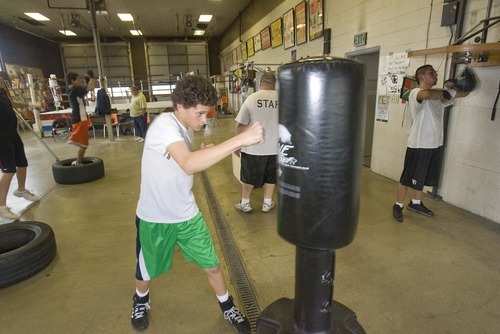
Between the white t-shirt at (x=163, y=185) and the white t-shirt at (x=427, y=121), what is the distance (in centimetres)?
248

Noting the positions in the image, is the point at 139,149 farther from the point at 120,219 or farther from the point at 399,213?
the point at 399,213

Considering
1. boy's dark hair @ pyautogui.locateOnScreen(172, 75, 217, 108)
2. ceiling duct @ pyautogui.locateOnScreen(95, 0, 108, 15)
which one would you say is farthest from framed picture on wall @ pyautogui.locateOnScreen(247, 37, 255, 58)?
boy's dark hair @ pyautogui.locateOnScreen(172, 75, 217, 108)

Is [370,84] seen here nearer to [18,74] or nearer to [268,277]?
[268,277]

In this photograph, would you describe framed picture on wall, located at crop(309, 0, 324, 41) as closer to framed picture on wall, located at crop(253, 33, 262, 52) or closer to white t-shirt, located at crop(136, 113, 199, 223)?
framed picture on wall, located at crop(253, 33, 262, 52)

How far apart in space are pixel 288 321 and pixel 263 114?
2.12 meters

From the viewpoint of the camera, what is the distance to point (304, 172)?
114 cm

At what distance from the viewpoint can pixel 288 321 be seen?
4.81 feet

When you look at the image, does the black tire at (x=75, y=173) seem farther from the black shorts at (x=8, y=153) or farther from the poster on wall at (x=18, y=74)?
the poster on wall at (x=18, y=74)

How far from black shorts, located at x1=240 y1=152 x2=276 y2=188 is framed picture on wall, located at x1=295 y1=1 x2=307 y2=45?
476cm

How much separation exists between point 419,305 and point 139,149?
270 inches

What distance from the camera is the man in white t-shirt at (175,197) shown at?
1.38 m

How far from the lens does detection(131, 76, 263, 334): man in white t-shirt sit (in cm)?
138

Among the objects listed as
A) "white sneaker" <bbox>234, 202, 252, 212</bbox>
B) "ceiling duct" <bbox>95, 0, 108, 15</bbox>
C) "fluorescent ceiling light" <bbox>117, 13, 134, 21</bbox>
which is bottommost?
"white sneaker" <bbox>234, 202, 252, 212</bbox>

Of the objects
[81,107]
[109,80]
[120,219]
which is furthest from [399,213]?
[109,80]
